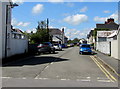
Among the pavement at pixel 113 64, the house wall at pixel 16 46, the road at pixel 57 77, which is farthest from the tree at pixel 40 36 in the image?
the road at pixel 57 77

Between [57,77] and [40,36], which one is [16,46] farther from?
[40,36]

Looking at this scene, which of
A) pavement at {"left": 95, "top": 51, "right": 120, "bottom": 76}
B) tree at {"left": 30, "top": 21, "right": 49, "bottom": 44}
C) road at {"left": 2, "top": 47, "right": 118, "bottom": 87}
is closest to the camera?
road at {"left": 2, "top": 47, "right": 118, "bottom": 87}

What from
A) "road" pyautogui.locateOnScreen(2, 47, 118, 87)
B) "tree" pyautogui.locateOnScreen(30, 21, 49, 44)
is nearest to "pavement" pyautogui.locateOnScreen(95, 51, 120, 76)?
"road" pyautogui.locateOnScreen(2, 47, 118, 87)

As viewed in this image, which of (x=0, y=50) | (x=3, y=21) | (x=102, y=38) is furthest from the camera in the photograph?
(x=102, y=38)

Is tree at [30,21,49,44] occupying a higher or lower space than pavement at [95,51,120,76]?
higher

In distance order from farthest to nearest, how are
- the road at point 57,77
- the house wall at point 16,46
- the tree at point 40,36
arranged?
the tree at point 40,36 < the house wall at point 16,46 < the road at point 57,77

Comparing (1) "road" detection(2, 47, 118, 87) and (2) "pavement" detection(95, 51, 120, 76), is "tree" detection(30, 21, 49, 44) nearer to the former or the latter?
(2) "pavement" detection(95, 51, 120, 76)

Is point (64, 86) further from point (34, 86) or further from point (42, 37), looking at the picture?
point (42, 37)

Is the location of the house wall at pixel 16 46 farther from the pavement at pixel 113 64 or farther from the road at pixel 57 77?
the pavement at pixel 113 64

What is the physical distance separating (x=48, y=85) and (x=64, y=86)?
0.65 m

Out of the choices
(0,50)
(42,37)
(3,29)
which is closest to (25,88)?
(0,50)

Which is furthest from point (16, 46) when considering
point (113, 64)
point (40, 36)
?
point (40, 36)

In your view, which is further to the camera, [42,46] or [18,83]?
[42,46]

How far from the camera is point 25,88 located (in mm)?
7609
